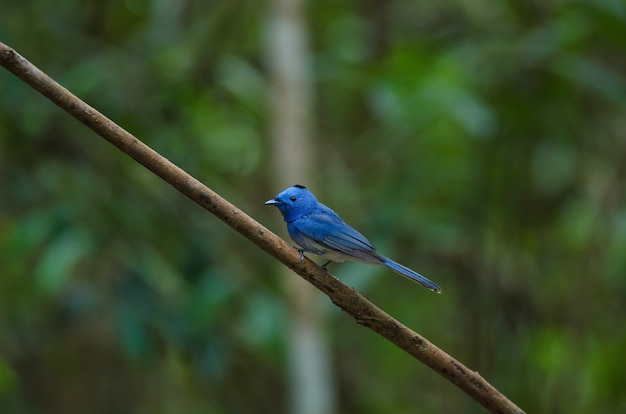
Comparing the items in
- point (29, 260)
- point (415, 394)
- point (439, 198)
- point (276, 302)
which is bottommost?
point (415, 394)

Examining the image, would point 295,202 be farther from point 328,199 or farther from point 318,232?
point 328,199

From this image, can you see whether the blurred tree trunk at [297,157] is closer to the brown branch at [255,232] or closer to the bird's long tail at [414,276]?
the bird's long tail at [414,276]

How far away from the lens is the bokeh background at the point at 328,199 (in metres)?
3.76

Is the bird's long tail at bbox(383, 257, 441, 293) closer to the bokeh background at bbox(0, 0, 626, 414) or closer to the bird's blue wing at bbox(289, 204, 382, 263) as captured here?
the bird's blue wing at bbox(289, 204, 382, 263)

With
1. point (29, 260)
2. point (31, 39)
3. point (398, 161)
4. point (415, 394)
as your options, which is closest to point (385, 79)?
point (398, 161)

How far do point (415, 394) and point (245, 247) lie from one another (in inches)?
72.7

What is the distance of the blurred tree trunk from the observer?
11.5 feet

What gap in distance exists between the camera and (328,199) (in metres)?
4.50

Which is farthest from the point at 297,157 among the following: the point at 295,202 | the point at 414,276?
the point at 414,276

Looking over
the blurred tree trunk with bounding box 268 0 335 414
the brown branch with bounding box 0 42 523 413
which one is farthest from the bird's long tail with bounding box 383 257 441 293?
the blurred tree trunk with bounding box 268 0 335 414

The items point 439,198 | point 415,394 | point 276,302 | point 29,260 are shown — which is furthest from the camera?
point 415,394

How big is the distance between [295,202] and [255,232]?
1.79ft

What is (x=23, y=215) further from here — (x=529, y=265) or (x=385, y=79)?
(x=529, y=265)

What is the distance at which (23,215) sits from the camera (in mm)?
3955
